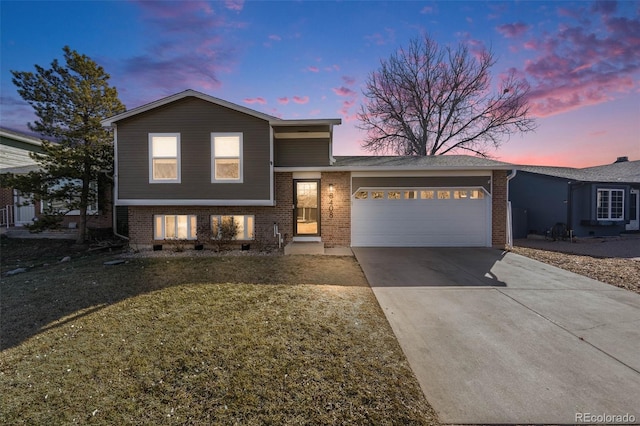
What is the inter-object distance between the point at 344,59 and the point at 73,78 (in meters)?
11.3

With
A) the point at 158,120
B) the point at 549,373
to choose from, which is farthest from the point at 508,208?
the point at 158,120

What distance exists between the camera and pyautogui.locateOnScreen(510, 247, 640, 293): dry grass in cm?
608

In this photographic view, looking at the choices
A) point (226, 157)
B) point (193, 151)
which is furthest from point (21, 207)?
point (226, 157)

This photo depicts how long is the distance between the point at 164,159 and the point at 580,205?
1913cm

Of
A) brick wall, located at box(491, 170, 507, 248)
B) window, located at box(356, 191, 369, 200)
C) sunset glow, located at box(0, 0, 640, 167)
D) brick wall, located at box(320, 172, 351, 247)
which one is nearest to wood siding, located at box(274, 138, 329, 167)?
brick wall, located at box(320, 172, 351, 247)

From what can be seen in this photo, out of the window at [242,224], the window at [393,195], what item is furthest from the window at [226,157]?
the window at [393,195]

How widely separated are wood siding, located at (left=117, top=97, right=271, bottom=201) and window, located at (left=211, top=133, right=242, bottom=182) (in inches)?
5.9

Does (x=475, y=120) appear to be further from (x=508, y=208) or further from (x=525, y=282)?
(x=525, y=282)

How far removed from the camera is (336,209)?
9.88 metres

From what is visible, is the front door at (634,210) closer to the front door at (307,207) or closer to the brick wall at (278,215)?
the brick wall at (278,215)

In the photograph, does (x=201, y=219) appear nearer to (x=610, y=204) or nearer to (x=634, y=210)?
(x=610, y=204)

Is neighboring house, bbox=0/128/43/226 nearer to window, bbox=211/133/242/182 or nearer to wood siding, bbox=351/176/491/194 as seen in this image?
window, bbox=211/133/242/182

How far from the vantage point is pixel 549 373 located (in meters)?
2.82

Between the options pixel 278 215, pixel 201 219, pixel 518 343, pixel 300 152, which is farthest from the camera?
pixel 300 152
